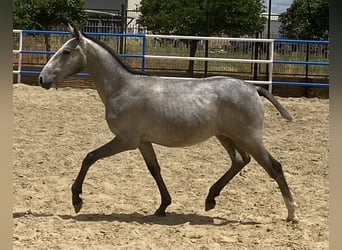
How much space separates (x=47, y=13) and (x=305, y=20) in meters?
10.9

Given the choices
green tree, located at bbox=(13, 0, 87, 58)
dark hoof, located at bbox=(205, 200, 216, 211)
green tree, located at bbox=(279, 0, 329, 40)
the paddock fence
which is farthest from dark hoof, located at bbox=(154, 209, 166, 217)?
green tree, located at bbox=(13, 0, 87, 58)

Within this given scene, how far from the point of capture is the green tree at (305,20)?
2539cm

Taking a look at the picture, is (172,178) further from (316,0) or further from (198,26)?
(316,0)

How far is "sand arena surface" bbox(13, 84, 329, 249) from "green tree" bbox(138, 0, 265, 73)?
43.7 feet

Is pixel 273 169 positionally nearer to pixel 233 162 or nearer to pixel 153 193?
pixel 233 162

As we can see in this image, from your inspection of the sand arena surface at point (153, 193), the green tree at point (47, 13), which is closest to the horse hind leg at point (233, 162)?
the sand arena surface at point (153, 193)

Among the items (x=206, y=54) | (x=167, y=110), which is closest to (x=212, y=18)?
(x=206, y=54)

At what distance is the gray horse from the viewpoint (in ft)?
17.3

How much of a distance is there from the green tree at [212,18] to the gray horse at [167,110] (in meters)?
18.1

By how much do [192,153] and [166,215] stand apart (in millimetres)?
2541

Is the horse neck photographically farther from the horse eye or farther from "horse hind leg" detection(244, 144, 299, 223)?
"horse hind leg" detection(244, 144, 299, 223)

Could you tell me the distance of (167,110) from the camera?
208 inches

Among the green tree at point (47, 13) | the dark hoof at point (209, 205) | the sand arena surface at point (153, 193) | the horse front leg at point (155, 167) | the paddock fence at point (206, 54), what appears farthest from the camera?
the green tree at point (47, 13)

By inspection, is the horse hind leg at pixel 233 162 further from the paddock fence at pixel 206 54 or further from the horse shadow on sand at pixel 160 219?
the paddock fence at pixel 206 54
